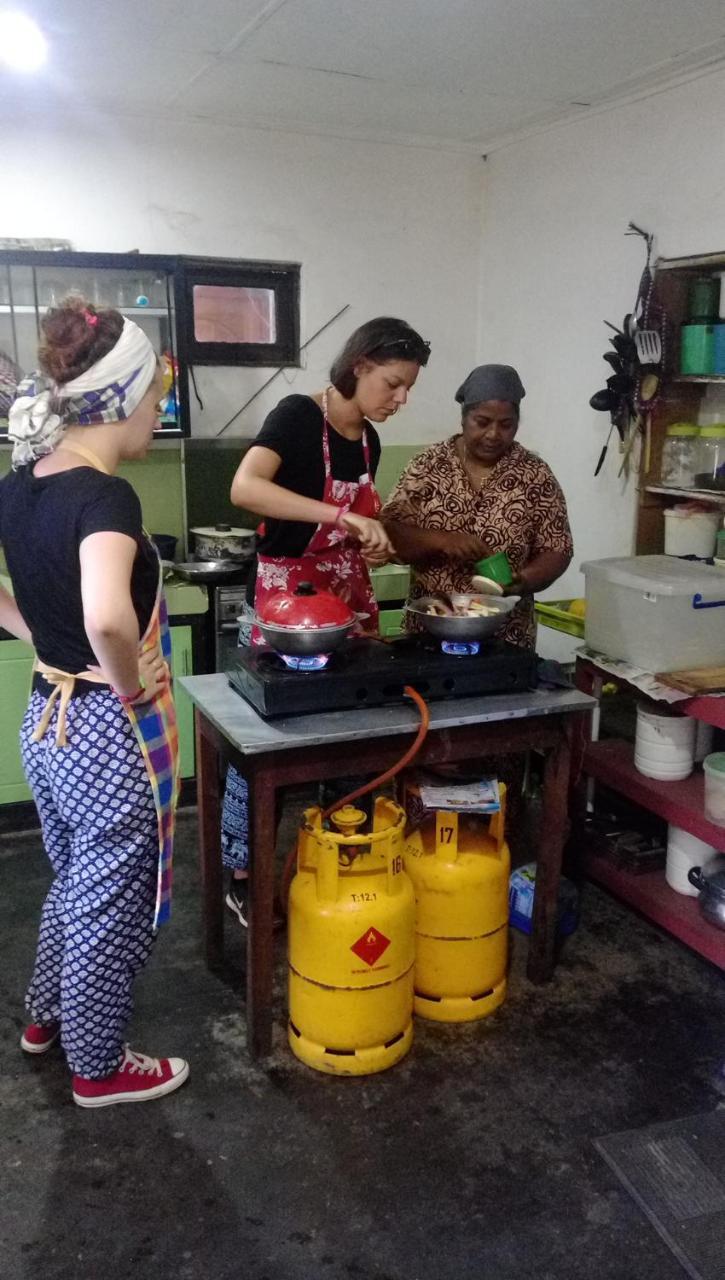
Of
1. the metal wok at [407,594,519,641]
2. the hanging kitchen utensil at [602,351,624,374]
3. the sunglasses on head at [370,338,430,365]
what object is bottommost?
the metal wok at [407,594,519,641]

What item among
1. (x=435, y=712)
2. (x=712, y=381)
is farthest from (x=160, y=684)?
(x=712, y=381)

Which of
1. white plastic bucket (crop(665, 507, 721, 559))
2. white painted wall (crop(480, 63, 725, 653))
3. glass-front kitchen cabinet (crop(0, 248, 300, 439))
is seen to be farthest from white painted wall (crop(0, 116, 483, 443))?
white plastic bucket (crop(665, 507, 721, 559))

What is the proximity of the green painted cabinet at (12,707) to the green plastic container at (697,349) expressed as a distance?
241 cm

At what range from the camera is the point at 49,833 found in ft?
6.57

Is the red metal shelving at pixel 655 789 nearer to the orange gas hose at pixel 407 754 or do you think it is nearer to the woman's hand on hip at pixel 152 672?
the orange gas hose at pixel 407 754

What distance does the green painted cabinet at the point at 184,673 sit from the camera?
11.6 feet

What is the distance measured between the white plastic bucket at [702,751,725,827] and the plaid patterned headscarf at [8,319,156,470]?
1692 millimetres

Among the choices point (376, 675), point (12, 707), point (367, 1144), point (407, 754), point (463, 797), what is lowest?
point (367, 1144)

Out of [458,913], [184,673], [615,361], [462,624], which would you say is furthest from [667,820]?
[184,673]

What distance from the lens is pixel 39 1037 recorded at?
2221 millimetres

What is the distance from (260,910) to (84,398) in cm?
111

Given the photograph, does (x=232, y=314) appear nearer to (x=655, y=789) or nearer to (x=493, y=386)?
(x=493, y=386)

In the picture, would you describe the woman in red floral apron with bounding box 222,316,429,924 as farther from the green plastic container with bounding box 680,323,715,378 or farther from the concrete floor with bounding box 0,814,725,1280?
the green plastic container with bounding box 680,323,715,378

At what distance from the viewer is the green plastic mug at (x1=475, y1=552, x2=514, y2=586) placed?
8.27 ft
